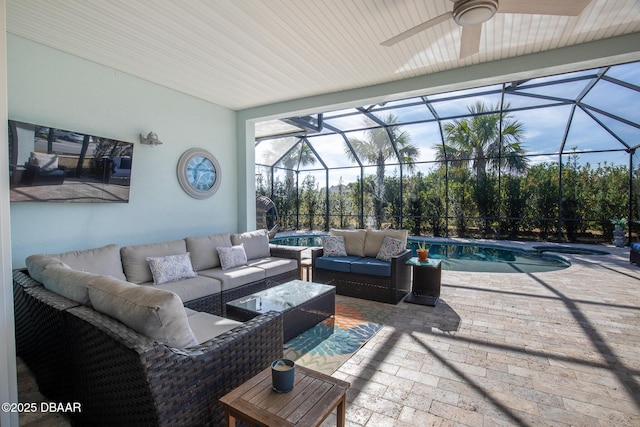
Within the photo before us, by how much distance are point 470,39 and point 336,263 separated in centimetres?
321

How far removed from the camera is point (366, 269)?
450cm

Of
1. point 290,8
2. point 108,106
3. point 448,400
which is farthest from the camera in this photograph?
point 108,106

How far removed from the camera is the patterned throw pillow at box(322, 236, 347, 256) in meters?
5.04

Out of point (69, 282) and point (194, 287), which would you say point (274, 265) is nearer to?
point (194, 287)

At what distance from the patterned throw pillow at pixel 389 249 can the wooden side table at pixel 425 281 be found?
0.23 m

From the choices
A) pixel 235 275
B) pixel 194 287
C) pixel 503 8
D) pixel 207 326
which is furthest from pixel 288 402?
pixel 503 8

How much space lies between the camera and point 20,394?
2.39 meters

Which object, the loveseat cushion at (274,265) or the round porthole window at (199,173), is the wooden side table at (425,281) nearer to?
the loveseat cushion at (274,265)

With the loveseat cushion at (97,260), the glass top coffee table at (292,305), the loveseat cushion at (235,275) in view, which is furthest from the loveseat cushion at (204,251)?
the glass top coffee table at (292,305)

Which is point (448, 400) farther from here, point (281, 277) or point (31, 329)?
point (31, 329)

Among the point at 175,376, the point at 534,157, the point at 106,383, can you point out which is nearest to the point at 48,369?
the point at 106,383

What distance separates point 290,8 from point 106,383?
298 cm

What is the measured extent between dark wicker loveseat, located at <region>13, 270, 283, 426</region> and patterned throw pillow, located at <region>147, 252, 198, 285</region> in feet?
4.09

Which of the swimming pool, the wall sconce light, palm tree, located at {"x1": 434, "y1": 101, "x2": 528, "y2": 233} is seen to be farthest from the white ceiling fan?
palm tree, located at {"x1": 434, "y1": 101, "x2": 528, "y2": 233}
